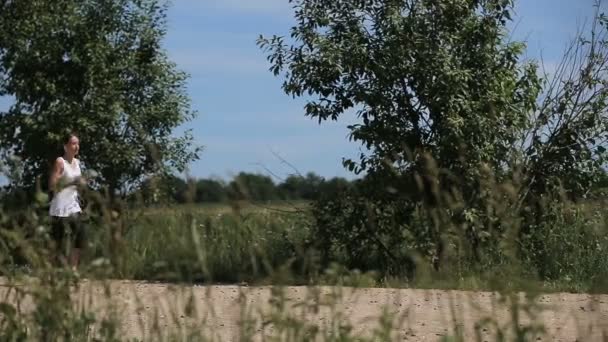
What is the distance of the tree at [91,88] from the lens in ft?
60.6

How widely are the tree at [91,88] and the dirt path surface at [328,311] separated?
6.73m

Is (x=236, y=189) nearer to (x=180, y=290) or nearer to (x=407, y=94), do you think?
(x=180, y=290)

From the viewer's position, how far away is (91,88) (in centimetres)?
1873

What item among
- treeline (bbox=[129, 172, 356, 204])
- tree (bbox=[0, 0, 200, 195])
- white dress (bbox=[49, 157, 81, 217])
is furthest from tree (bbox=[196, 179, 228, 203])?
tree (bbox=[0, 0, 200, 195])

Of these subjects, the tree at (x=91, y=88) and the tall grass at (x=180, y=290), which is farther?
the tree at (x=91, y=88)

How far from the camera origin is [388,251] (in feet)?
44.8

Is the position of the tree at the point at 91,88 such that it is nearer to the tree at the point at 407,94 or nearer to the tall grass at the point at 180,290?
the tree at the point at 407,94

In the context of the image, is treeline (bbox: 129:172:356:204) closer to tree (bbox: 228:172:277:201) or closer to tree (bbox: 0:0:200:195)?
tree (bbox: 228:172:277:201)

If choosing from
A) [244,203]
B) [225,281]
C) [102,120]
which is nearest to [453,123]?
[225,281]

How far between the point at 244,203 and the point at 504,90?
32.5ft

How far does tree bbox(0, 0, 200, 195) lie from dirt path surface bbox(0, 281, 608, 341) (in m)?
6.73

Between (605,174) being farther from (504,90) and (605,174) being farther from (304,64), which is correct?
(304,64)

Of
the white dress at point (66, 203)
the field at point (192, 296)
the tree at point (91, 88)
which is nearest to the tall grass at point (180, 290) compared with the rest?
the field at point (192, 296)

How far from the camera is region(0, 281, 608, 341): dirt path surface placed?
4.62 metres
